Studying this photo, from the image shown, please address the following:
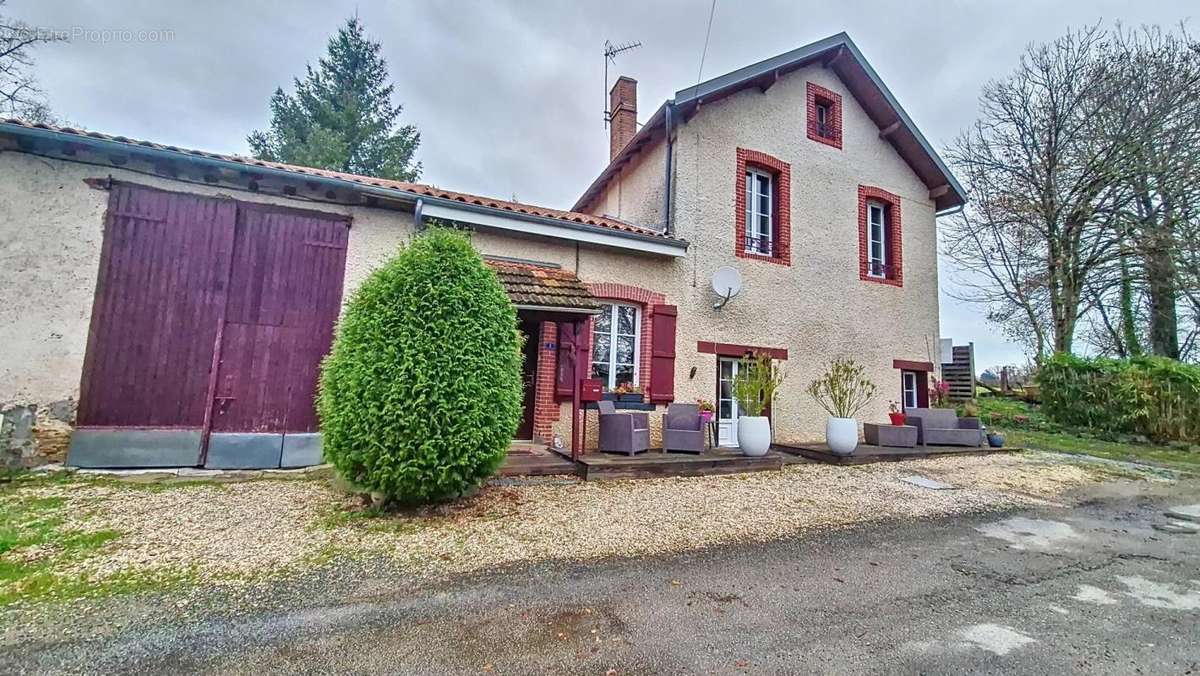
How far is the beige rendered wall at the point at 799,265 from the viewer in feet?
27.5

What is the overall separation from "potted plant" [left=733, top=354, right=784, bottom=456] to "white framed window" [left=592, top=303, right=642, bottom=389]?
1.64 metres

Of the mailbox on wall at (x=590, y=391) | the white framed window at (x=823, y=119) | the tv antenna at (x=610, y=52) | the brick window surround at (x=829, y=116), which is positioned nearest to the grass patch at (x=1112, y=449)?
the brick window surround at (x=829, y=116)

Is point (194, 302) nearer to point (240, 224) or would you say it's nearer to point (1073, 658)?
point (240, 224)

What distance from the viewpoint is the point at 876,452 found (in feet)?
25.9

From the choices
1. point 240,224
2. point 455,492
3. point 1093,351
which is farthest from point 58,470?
point 1093,351

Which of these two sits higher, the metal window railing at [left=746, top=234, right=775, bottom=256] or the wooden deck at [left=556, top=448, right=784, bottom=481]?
the metal window railing at [left=746, top=234, right=775, bottom=256]

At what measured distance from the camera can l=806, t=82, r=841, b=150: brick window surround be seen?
10055mm

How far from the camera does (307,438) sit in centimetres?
592

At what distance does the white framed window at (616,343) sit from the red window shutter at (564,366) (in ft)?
1.61

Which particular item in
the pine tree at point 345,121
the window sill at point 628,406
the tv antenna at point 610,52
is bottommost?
the window sill at point 628,406

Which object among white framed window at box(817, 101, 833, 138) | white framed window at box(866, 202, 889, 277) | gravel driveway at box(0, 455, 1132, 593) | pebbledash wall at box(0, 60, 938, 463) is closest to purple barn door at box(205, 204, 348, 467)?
pebbledash wall at box(0, 60, 938, 463)

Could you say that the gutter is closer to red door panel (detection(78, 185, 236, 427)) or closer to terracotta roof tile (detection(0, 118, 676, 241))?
terracotta roof tile (detection(0, 118, 676, 241))

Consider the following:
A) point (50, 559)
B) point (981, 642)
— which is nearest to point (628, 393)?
point (981, 642)

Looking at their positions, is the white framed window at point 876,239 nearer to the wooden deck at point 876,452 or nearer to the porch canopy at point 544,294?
the wooden deck at point 876,452
